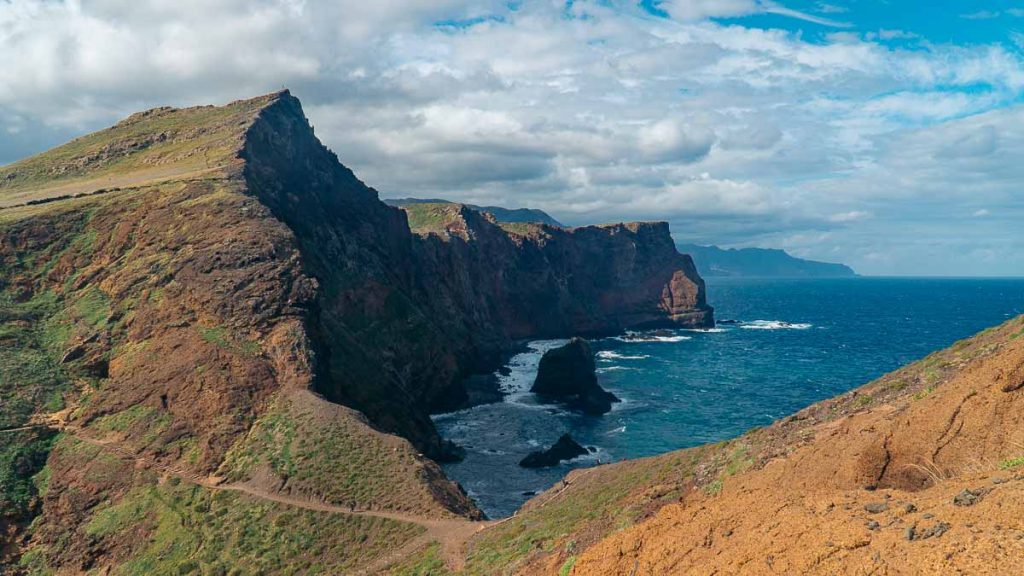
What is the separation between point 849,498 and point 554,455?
51145 millimetres

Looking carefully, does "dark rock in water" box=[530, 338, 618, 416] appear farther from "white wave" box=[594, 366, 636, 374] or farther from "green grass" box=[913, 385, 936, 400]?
"green grass" box=[913, 385, 936, 400]

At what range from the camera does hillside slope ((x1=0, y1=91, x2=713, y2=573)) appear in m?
36.1

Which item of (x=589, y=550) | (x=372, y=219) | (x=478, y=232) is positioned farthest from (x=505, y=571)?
(x=478, y=232)

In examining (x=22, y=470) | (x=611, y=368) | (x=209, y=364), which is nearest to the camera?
(x=22, y=470)

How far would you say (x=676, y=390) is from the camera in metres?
94.9

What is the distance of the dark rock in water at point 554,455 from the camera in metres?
62.2

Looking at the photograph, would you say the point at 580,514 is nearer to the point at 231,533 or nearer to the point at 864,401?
the point at 864,401

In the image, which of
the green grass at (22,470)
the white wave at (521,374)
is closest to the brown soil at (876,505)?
the green grass at (22,470)

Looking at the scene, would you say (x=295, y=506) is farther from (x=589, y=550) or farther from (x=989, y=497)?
(x=989, y=497)

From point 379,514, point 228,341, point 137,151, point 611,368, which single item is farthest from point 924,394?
point 137,151

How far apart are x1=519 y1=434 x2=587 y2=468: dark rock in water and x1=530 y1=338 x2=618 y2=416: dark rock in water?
65.4 ft

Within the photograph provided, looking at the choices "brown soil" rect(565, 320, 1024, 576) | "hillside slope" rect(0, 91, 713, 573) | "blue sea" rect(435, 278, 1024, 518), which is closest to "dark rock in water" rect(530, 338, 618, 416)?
"blue sea" rect(435, 278, 1024, 518)

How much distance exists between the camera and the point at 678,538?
15.1 m

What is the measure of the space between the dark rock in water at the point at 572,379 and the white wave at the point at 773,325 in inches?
3808
